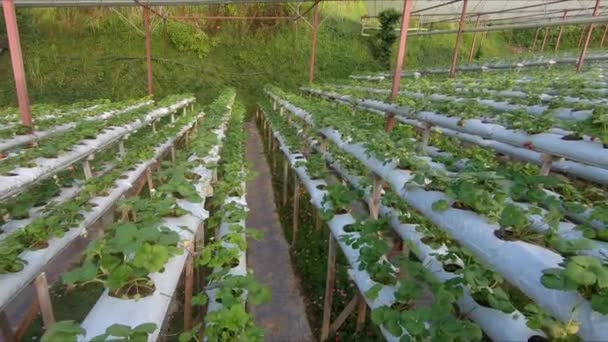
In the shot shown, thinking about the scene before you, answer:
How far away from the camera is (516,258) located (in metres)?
1.41

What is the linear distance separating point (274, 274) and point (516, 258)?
11.7 ft

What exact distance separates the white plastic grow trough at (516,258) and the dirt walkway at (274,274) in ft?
7.34

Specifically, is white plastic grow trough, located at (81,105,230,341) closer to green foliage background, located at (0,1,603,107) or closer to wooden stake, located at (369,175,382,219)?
wooden stake, located at (369,175,382,219)

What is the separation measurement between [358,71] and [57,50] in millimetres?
15166

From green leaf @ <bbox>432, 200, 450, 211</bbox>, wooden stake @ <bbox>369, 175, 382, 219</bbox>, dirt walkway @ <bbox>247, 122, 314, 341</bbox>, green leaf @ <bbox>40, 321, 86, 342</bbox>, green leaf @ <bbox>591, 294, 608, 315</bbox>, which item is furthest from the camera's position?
dirt walkway @ <bbox>247, 122, 314, 341</bbox>

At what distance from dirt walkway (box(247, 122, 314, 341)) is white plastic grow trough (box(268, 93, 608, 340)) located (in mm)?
2236

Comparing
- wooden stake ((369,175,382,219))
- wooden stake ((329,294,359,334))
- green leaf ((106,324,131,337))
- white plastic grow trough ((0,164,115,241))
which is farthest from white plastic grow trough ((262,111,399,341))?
white plastic grow trough ((0,164,115,241))

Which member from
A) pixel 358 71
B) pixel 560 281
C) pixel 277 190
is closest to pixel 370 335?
pixel 560 281

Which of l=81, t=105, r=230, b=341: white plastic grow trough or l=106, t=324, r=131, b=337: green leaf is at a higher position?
l=106, t=324, r=131, b=337: green leaf

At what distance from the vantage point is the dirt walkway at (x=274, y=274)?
3.70 metres

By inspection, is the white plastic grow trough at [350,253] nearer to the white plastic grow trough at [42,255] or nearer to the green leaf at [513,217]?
the green leaf at [513,217]

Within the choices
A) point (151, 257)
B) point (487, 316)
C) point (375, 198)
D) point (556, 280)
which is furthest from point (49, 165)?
point (556, 280)

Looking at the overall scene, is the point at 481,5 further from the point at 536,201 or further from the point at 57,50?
the point at 57,50

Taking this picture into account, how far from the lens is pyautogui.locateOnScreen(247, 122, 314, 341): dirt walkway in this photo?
3.70m
